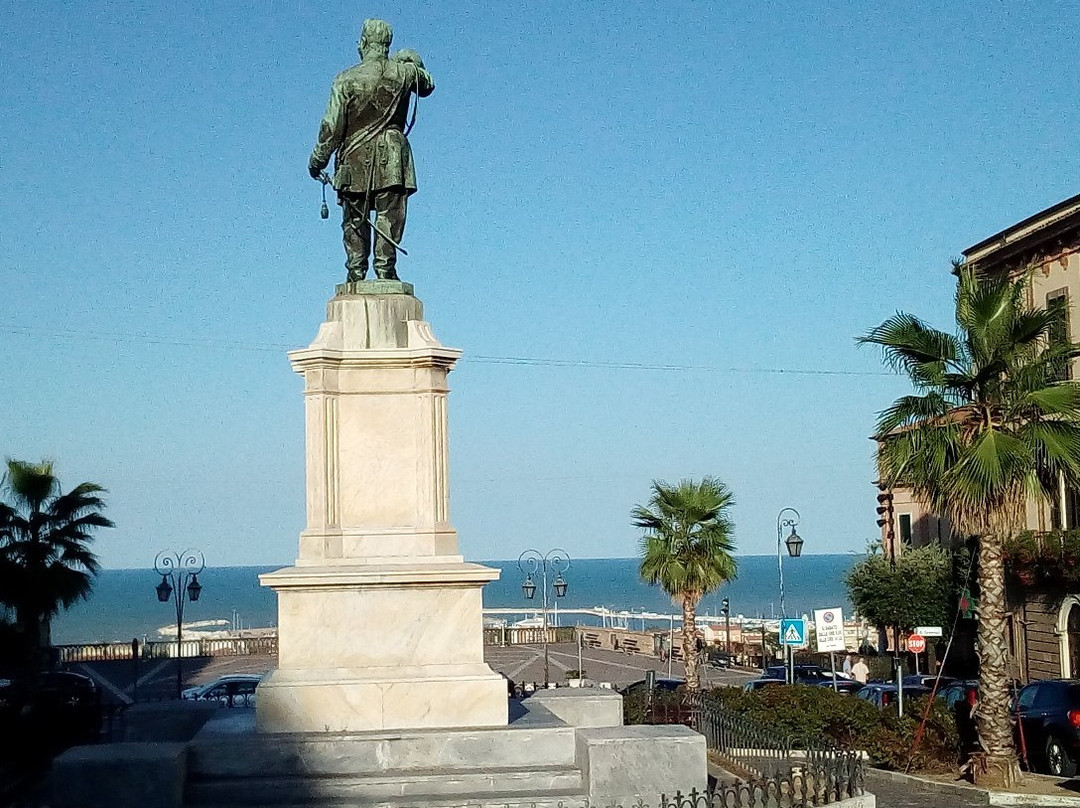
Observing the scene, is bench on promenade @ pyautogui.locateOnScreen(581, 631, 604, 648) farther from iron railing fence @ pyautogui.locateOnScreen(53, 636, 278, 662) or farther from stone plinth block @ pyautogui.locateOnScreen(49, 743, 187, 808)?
stone plinth block @ pyautogui.locateOnScreen(49, 743, 187, 808)

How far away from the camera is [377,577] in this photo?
47.3 feet

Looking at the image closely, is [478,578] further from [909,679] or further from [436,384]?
[909,679]

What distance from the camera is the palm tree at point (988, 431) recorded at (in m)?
20.6

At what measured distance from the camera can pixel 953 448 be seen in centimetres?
2127

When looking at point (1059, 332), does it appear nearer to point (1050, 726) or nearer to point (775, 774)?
point (1050, 726)

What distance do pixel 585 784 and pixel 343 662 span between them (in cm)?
277

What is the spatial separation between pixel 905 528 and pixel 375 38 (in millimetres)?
43440

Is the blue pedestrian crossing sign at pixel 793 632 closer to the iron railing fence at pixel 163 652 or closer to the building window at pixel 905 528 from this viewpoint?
the building window at pixel 905 528

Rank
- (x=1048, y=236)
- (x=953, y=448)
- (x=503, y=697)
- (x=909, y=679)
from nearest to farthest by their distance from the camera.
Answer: (x=503, y=697), (x=953, y=448), (x=909, y=679), (x=1048, y=236)

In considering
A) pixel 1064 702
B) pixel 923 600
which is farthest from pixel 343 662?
pixel 923 600

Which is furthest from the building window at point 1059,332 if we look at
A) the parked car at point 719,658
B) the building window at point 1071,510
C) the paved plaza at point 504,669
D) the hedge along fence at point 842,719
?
the parked car at point 719,658

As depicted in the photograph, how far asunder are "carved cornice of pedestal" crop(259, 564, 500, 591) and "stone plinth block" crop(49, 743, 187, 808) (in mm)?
2344

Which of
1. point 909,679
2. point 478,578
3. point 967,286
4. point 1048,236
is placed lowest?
point 909,679

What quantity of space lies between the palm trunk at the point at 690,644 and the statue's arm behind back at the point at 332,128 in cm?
1931
